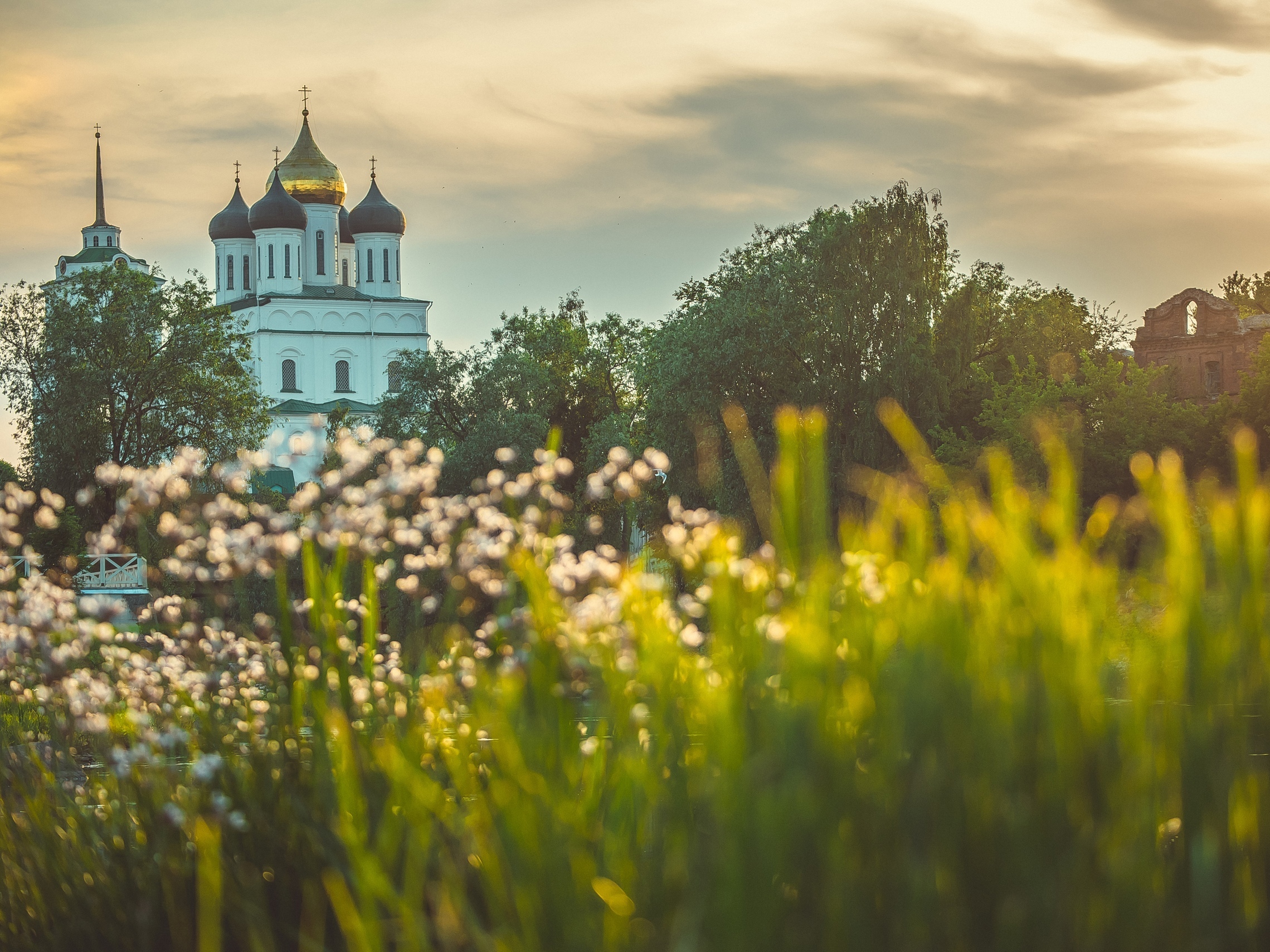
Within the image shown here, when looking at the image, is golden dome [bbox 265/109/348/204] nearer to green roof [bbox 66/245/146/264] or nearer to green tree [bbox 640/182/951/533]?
green roof [bbox 66/245/146/264]

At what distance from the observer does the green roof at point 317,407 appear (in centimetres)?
7075

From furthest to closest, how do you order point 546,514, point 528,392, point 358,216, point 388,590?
point 358,216, point 528,392, point 388,590, point 546,514

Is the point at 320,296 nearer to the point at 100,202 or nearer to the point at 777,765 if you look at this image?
the point at 100,202

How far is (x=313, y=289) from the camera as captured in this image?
3031 inches

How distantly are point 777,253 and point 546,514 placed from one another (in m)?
32.6

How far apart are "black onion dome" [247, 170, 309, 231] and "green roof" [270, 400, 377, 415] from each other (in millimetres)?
9701

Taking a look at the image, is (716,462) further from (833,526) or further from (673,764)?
(673,764)

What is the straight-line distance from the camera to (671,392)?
3316 cm

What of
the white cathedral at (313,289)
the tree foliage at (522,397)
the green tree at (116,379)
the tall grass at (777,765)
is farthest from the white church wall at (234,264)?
the tall grass at (777,765)

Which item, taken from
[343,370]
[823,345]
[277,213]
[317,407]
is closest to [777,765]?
[823,345]

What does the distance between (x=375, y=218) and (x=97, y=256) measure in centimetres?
2038

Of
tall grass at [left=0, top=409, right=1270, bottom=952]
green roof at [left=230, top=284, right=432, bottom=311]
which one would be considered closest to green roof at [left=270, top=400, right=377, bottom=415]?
green roof at [left=230, top=284, right=432, bottom=311]

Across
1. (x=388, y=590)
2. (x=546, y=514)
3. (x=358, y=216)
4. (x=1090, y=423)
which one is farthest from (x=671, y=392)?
(x=358, y=216)

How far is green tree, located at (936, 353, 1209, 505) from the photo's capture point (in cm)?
2947
